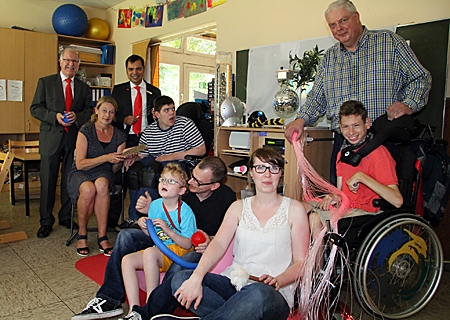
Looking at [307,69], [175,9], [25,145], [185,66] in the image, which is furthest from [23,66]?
[307,69]

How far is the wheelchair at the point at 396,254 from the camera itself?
6.47ft

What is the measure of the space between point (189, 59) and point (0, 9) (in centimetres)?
281

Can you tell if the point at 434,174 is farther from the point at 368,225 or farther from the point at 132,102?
the point at 132,102

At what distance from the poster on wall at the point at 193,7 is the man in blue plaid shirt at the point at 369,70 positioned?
2.69 meters

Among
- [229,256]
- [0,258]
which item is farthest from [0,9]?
[229,256]

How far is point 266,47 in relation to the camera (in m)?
4.14

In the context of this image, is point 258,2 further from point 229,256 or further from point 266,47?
point 229,256

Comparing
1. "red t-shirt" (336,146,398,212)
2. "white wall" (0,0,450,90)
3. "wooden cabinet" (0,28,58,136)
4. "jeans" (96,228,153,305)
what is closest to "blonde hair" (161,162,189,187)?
"jeans" (96,228,153,305)

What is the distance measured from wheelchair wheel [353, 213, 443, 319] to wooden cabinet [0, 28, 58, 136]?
525 centimetres

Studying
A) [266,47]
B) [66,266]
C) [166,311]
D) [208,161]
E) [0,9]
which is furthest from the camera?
[0,9]

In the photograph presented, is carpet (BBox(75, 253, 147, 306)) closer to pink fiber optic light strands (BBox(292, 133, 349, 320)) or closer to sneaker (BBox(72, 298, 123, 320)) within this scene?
sneaker (BBox(72, 298, 123, 320))

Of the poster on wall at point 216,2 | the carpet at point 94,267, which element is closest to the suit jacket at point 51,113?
the carpet at point 94,267

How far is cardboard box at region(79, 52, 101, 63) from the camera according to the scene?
6.36m

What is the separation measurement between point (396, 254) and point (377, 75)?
3.49 ft
